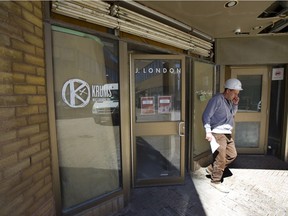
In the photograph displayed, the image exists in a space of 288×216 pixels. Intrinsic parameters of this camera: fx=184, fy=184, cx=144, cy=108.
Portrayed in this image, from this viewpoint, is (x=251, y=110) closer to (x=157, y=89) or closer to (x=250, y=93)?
(x=250, y=93)

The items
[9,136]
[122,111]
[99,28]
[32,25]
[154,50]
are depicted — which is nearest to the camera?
[9,136]

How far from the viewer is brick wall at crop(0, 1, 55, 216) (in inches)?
56.8

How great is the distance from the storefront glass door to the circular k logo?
86 centimetres

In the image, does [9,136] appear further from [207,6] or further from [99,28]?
[207,6]

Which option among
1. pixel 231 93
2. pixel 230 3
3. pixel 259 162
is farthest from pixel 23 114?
pixel 259 162

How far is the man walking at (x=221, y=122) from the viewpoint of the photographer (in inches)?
116

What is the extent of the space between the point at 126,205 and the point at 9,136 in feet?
6.06

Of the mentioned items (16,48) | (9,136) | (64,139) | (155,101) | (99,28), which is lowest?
(64,139)

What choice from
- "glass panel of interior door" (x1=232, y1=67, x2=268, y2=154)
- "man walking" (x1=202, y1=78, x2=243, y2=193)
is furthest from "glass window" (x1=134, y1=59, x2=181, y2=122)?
"glass panel of interior door" (x1=232, y1=67, x2=268, y2=154)

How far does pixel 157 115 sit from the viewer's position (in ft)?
10.2

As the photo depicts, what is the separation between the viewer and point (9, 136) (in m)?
1.48

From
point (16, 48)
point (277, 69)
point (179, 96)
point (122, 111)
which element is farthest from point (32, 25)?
point (277, 69)

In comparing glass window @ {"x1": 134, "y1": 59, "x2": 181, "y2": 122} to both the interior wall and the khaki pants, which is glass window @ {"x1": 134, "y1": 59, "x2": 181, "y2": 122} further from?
the interior wall

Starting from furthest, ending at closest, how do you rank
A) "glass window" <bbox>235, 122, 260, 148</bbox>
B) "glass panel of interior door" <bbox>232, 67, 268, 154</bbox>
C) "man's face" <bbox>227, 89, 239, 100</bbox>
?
"glass window" <bbox>235, 122, 260, 148</bbox> < "glass panel of interior door" <bbox>232, 67, 268, 154</bbox> < "man's face" <bbox>227, 89, 239, 100</bbox>
